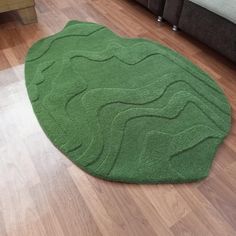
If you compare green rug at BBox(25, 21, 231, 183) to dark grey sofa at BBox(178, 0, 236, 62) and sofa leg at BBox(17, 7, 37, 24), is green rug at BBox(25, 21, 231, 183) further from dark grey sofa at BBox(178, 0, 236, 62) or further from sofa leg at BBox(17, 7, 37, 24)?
sofa leg at BBox(17, 7, 37, 24)

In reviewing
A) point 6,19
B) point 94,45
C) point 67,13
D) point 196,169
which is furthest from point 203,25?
point 6,19

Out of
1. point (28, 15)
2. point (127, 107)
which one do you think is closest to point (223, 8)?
point (127, 107)

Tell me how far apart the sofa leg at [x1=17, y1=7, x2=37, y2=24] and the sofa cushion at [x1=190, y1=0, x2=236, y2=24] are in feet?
4.50

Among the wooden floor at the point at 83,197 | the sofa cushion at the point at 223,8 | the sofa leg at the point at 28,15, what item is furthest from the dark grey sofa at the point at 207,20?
the sofa leg at the point at 28,15

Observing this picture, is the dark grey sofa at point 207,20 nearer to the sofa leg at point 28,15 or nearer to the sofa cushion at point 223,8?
the sofa cushion at point 223,8

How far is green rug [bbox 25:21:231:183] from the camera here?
4.08 ft

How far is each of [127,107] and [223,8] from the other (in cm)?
88

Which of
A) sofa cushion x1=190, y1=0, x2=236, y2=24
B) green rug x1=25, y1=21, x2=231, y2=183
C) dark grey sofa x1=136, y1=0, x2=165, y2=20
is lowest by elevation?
green rug x1=25, y1=21, x2=231, y2=183

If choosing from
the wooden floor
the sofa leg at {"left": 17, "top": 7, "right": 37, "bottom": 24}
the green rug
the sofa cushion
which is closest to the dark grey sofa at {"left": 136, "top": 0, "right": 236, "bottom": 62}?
the sofa cushion

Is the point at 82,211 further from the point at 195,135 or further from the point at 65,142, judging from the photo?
the point at 195,135

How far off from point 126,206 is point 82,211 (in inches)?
7.7

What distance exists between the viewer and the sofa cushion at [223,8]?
153 centimetres

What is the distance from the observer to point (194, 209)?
1105 millimetres

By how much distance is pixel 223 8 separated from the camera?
1565 millimetres
